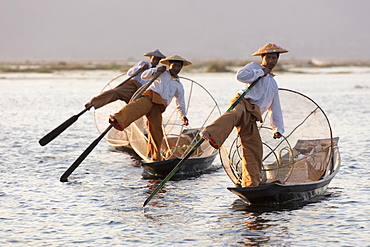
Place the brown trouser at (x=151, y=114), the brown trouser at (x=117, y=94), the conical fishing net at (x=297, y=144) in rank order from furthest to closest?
the brown trouser at (x=117, y=94)
the brown trouser at (x=151, y=114)
the conical fishing net at (x=297, y=144)

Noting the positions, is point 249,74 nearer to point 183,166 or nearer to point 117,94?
point 183,166

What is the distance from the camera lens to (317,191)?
820 cm

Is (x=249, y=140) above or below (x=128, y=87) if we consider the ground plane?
below

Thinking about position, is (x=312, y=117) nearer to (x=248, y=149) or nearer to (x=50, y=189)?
(x=248, y=149)

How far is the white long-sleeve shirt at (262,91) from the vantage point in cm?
731

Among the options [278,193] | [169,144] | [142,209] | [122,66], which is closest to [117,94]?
[169,144]

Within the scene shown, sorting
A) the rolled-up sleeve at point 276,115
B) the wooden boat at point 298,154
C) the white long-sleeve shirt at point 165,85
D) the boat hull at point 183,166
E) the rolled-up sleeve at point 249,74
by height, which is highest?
the rolled-up sleeve at point 249,74

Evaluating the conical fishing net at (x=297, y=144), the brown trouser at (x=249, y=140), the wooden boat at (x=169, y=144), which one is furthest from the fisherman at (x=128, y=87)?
the brown trouser at (x=249, y=140)

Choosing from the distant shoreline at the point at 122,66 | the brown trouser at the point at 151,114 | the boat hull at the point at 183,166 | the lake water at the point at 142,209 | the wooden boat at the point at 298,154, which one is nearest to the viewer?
the lake water at the point at 142,209

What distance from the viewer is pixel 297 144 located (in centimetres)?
890

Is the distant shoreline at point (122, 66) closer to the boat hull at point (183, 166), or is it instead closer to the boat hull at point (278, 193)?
the boat hull at point (183, 166)

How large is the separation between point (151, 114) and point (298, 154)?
2.21 m

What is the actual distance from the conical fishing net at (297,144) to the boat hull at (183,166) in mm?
1399

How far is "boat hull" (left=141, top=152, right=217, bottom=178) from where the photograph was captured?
929 centimetres
